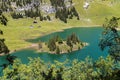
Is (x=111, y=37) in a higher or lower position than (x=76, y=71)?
higher

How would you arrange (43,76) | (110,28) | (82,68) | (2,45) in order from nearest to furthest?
1. (2,45)
2. (110,28)
3. (43,76)
4. (82,68)

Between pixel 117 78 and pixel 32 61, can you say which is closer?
pixel 117 78

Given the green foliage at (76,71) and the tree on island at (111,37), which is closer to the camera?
the tree on island at (111,37)

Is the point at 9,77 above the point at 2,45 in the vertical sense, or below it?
below

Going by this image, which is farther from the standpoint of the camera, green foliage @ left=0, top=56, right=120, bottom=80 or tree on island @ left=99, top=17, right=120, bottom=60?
green foliage @ left=0, top=56, right=120, bottom=80

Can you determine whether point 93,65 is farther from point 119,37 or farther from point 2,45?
point 2,45

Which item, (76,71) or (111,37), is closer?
(111,37)

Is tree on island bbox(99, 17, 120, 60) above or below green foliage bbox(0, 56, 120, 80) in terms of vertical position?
above

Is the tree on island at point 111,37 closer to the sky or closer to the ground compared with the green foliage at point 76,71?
closer to the sky

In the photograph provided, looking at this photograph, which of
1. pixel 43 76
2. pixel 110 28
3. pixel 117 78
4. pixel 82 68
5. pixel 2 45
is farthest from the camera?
pixel 82 68

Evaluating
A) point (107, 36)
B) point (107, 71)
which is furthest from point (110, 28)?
point (107, 71)

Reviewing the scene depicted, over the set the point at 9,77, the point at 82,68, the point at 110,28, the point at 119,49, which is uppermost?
the point at 110,28
